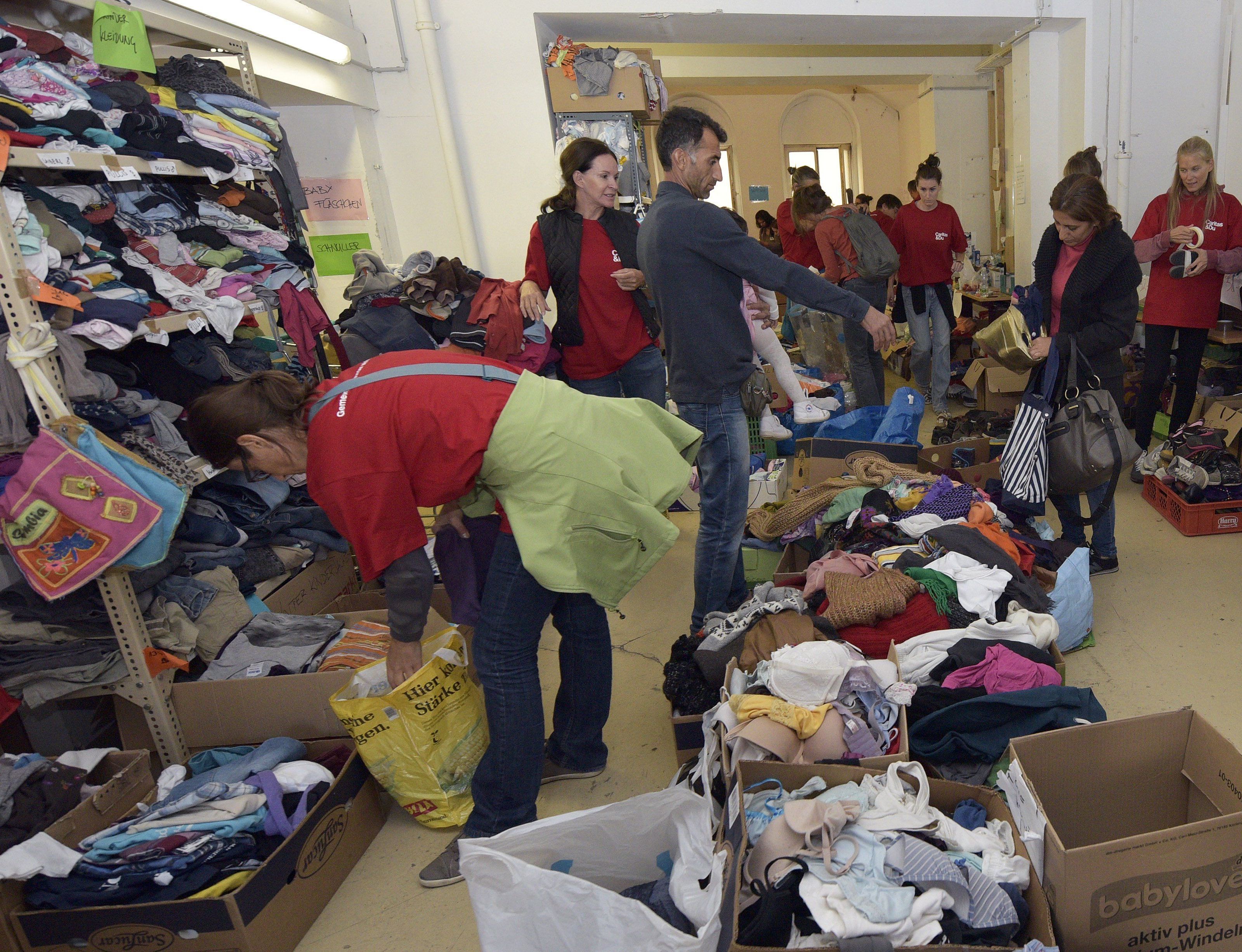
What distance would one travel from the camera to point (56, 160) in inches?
76.0

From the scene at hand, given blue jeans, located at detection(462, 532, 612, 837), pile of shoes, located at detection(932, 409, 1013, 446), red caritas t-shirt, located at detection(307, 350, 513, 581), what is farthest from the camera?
pile of shoes, located at detection(932, 409, 1013, 446)

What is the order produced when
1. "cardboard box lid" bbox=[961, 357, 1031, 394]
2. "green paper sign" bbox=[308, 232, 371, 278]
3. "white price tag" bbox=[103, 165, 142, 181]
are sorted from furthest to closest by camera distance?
1. "cardboard box lid" bbox=[961, 357, 1031, 394]
2. "green paper sign" bbox=[308, 232, 371, 278]
3. "white price tag" bbox=[103, 165, 142, 181]

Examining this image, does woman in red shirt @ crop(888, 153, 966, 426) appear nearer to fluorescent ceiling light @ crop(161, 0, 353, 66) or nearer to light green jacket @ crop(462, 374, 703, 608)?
→ fluorescent ceiling light @ crop(161, 0, 353, 66)

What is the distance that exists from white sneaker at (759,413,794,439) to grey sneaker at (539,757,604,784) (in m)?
1.69

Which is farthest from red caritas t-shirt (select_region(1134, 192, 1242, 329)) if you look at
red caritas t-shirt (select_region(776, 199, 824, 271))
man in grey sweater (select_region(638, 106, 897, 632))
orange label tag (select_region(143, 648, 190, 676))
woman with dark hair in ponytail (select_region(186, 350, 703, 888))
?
orange label tag (select_region(143, 648, 190, 676))

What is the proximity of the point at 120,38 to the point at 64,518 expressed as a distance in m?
1.38

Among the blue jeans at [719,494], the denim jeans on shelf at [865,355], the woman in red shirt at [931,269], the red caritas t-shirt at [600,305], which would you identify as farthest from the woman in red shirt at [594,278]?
the woman in red shirt at [931,269]

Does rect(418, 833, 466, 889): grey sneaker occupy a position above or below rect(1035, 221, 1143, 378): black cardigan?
below

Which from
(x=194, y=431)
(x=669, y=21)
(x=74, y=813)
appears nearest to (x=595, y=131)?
(x=669, y=21)

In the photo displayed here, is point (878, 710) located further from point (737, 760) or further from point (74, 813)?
point (74, 813)

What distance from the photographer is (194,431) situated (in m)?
1.57

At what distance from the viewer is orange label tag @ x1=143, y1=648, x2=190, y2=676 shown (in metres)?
2.19

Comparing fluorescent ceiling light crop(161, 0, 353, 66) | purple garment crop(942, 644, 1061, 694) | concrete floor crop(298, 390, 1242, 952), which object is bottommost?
concrete floor crop(298, 390, 1242, 952)

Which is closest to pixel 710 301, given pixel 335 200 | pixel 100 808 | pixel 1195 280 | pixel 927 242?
pixel 100 808
